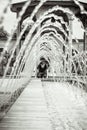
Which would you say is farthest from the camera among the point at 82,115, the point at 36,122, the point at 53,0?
the point at 53,0

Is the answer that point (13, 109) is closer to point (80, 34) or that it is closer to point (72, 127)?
point (72, 127)

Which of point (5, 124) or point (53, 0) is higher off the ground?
point (53, 0)

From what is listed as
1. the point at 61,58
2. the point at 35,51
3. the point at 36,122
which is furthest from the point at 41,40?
the point at 36,122

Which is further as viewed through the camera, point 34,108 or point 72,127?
point 34,108

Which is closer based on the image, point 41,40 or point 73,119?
point 73,119

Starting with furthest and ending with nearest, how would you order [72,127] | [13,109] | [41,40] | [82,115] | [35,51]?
[41,40], [35,51], [13,109], [82,115], [72,127]

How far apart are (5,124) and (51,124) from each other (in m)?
0.54

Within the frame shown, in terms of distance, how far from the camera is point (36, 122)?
17.0ft

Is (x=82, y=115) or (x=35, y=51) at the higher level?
(x=35, y=51)

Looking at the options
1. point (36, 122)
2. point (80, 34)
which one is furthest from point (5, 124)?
point (80, 34)

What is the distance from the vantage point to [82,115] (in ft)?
19.3

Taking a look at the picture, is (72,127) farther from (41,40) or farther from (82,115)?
(41,40)

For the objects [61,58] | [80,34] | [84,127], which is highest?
[80,34]

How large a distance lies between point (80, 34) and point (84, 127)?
1402 inches
